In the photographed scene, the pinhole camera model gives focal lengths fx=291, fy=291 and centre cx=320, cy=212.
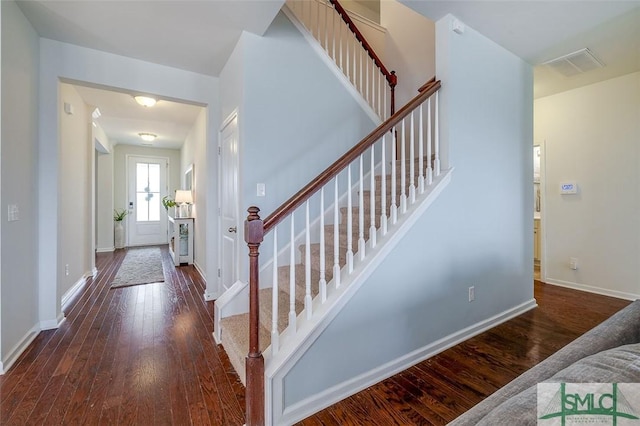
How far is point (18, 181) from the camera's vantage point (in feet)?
7.38

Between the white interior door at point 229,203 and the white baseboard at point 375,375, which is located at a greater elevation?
the white interior door at point 229,203

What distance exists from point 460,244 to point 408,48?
117 inches

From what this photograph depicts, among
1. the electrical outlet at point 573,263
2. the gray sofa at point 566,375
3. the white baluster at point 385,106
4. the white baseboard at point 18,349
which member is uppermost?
the white baluster at point 385,106

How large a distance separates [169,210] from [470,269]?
762cm

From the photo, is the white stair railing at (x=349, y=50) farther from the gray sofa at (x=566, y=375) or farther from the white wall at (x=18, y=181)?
the gray sofa at (x=566, y=375)

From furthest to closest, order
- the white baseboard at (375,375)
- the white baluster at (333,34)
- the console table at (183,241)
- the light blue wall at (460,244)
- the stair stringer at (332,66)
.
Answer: the console table at (183,241)
the white baluster at (333,34)
the stair stringer at (332,66)
the light blue wall at (460,244)
the white baseboard at (375,375)

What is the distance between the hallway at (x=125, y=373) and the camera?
1603 mm

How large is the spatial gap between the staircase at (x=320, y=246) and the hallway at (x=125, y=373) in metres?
0.21

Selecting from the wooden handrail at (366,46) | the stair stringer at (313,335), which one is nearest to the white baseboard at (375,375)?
the stair stringer at (313,335)

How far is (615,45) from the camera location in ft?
9.18

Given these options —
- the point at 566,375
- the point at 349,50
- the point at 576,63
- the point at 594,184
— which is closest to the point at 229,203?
the point at 349,50

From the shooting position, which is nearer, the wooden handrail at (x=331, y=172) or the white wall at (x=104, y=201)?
the wooden handrail at (x=331, y=172)

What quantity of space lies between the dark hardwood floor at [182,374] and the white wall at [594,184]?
28.3 inches

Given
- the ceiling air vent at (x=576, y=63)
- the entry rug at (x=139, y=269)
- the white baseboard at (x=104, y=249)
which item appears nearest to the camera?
the ceiling air vent at (x=576, y=63)
